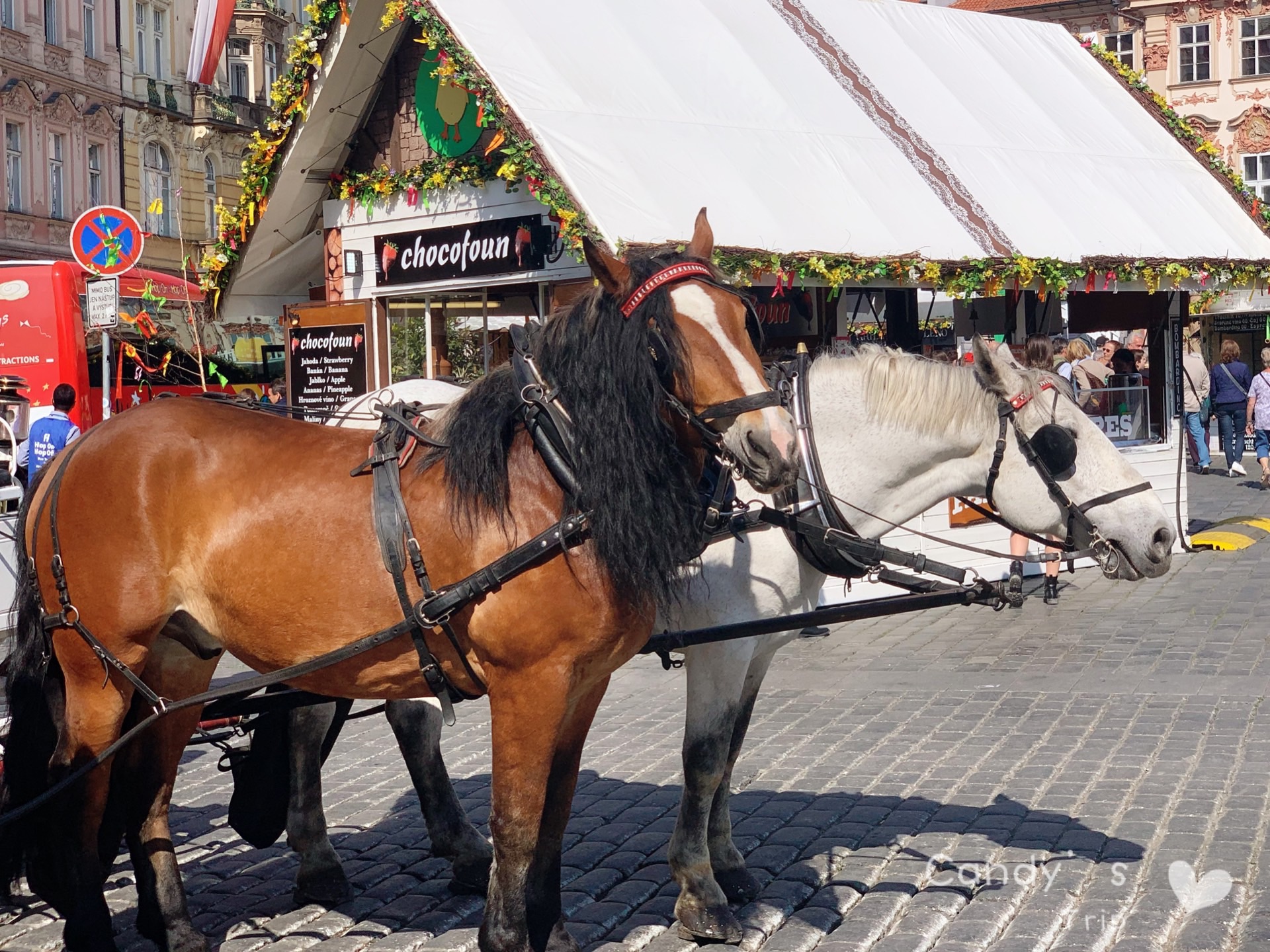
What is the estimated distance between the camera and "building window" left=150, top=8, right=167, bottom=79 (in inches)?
1619

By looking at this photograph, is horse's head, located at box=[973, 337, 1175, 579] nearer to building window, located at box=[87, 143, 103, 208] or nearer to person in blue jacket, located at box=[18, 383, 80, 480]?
person in blue jacket, located at box=[18, 383, 80, 480]

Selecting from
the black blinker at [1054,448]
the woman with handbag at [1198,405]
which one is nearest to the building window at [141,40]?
the woman with handbag at [1198,405]

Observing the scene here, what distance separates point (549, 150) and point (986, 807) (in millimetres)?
4887

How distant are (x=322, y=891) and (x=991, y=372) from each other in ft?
9.44

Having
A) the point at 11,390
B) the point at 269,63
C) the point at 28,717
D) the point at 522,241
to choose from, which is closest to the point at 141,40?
the point at 269,63

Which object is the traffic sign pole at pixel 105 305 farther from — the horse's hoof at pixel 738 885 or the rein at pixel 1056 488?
the rein at pixel 1056 488

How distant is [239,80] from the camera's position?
153ft

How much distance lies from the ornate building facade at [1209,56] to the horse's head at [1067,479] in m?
43.5

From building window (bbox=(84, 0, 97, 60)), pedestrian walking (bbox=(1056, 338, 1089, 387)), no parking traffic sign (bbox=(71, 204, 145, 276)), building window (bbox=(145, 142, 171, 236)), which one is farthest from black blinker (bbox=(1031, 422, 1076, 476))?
building window (bbox=(145, 142, 171, 236))

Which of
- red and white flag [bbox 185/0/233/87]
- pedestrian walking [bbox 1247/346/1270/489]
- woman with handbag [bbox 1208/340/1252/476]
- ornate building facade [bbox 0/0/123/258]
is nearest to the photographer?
pedestrian walking [bbox 1247/346/1270/489]

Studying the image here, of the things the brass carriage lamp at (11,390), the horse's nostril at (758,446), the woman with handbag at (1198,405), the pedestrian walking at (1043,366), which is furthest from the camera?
the woman with handbag at (1198,405)

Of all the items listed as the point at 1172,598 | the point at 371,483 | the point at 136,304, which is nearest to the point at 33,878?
the point at 371,483

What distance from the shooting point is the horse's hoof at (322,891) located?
4766 millimetres

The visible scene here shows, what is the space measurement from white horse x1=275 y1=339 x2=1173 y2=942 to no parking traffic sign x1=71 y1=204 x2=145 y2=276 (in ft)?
23.3
